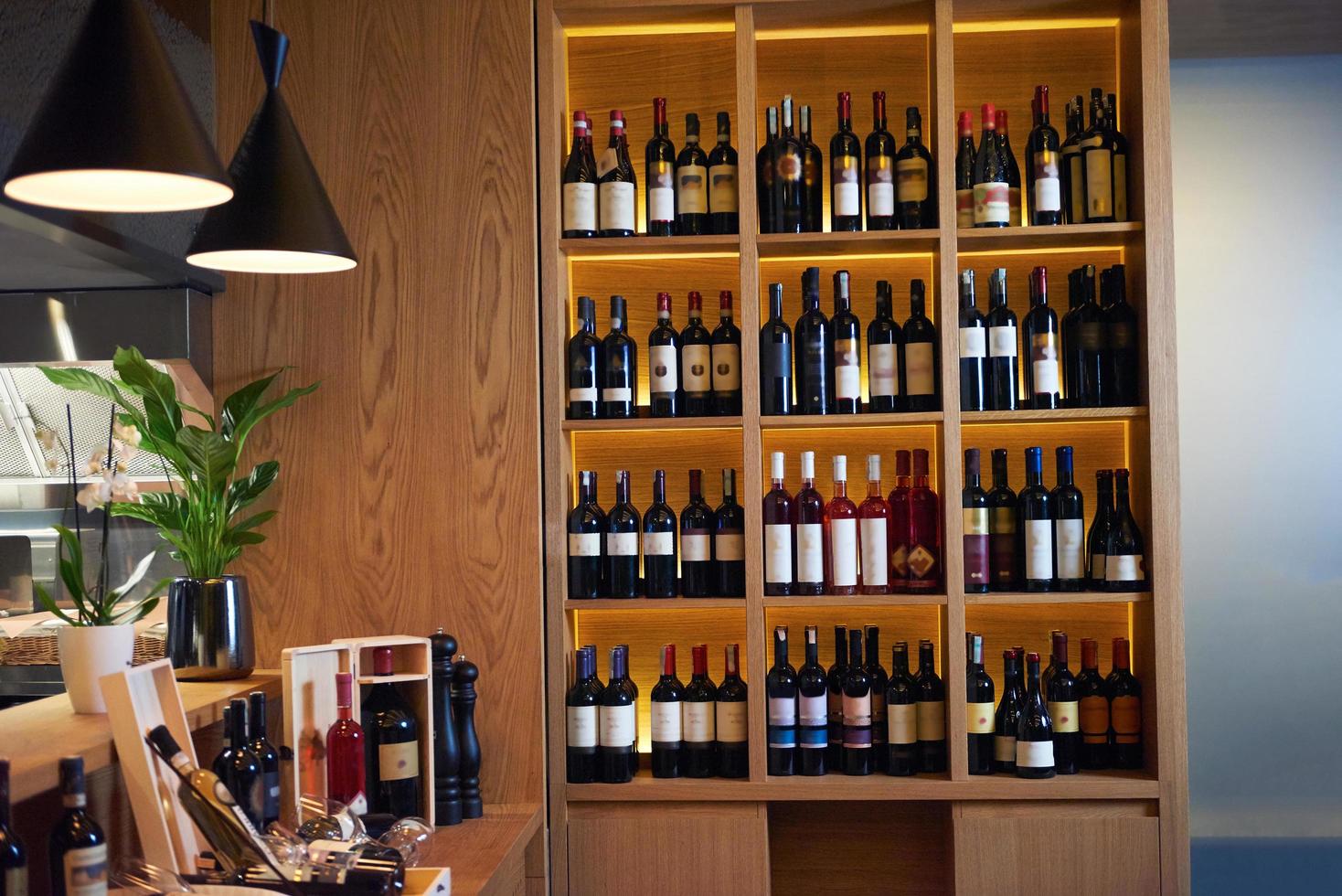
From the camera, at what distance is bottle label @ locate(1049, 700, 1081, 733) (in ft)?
8.82

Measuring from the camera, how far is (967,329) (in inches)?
107

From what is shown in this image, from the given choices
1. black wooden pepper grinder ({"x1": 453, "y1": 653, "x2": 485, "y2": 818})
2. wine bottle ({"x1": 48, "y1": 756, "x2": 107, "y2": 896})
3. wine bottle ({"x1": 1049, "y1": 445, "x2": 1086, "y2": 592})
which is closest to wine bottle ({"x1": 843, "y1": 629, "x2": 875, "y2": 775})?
wine bottle ({"x1": 1049, "y1": 445, "x2": 1086, "y2": 592})

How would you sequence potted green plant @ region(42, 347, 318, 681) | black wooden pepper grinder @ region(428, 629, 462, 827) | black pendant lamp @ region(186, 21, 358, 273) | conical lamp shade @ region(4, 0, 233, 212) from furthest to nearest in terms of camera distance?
black wooden pepper grinder @ region(428, 629, 462, 827)
potted green plant @ region(42, 347, 318, 681)
black pendant lamp @ region(186, 21, 358, 273)
conical lamp shade @ region(4, 0, 233, 212)

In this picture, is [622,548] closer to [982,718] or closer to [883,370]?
[883,370]

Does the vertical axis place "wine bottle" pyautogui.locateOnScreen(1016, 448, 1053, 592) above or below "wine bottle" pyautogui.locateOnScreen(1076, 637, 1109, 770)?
above

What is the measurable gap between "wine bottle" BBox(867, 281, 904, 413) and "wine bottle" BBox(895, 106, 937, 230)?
18cm

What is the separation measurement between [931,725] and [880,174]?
131 cm

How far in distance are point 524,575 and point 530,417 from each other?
0.37 m

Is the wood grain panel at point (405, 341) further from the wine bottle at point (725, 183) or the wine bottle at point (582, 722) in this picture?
the wine bottle at point (725, 183)

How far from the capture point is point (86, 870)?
1.41m

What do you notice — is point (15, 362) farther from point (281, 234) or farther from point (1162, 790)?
point (1162, 790)

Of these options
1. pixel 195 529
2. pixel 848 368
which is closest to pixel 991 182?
pixel 848 368

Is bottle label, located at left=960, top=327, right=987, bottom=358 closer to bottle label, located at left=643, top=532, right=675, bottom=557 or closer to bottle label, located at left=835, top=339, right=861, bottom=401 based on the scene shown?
bottle label, located at left=835, top=339, right=861, bottom=401

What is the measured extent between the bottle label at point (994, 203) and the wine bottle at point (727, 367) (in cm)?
63
